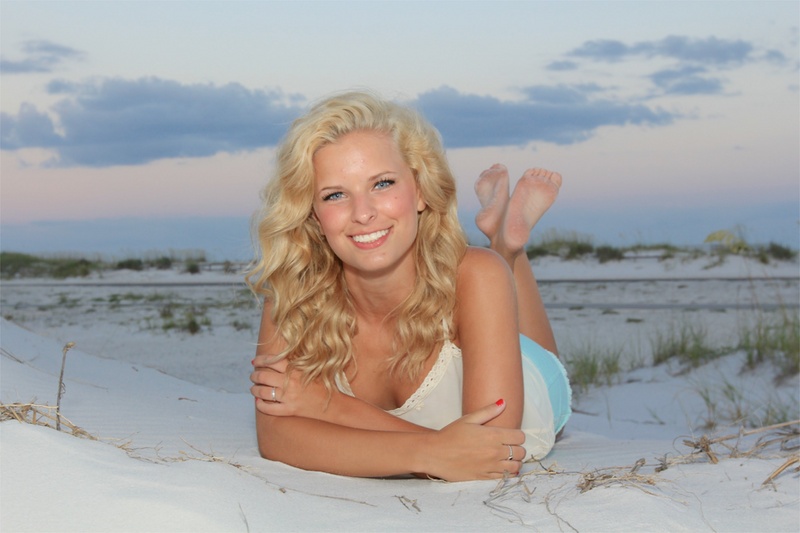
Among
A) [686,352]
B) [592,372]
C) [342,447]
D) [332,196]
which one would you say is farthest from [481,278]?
[686,352]

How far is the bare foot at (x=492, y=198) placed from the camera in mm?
4395

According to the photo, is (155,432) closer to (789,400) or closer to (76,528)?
(76,528)

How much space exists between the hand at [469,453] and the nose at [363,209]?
78 cm

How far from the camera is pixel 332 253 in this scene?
3529 millimetres

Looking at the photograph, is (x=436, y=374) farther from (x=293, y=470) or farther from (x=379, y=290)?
(x=293, y=470)

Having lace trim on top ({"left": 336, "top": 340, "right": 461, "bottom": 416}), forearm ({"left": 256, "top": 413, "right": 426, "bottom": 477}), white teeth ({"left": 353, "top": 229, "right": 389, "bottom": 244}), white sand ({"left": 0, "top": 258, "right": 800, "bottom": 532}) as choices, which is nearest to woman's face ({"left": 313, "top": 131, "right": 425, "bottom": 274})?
white teeth ({"left": 353, "top": 229, "right": 389, "bottom": 244})

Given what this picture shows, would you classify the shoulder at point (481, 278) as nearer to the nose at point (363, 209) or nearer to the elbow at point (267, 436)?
the nose at point (363, 209)

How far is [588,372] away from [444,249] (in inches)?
133

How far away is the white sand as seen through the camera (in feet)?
7.27

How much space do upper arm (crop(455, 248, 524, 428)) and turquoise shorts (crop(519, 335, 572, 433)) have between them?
28.2 inches

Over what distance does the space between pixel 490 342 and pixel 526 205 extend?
1456 mm

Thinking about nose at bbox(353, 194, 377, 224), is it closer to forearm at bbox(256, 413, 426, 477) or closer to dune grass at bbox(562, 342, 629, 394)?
forearm at bbox(256, 413, 426, 477)

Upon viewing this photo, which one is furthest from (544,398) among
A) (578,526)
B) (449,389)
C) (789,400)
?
(789,400)

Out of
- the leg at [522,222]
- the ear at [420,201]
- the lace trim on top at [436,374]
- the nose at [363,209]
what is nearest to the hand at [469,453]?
the lace trim on top at [436,374]
